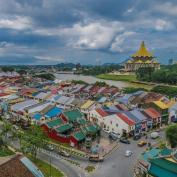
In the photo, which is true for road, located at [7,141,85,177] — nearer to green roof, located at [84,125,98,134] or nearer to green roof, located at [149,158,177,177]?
green roof, located at [84,125,98,134]

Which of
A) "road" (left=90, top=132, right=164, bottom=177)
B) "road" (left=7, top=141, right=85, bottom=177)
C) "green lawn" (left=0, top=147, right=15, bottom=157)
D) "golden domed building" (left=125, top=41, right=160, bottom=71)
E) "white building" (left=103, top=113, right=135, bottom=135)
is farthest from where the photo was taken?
"golden domed building" (left=125, top=41, right=160, bottom=71)

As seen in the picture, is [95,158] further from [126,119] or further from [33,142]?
[126,119]

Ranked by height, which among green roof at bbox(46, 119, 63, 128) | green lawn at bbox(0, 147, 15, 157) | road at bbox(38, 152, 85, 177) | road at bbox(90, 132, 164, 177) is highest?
green roof at bbox(46, 119, 63, 128)

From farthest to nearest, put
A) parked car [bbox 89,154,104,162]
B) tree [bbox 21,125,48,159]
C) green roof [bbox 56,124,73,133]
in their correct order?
1. green roof [bbox 56,124,73,133]
2. parked car [bbox 89,154,104,162]
3. tree [bbox 21,125,48,159]

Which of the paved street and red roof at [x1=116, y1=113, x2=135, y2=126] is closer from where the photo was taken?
the paved street

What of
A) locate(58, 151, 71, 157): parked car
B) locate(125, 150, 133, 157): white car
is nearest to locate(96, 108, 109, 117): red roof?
locate(125, 150, 133, 157): white car

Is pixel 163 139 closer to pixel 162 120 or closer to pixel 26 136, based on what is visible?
pixel 162 120

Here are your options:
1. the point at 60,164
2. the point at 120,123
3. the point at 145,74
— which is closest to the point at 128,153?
the point at 60,164
